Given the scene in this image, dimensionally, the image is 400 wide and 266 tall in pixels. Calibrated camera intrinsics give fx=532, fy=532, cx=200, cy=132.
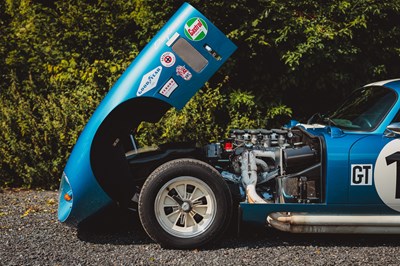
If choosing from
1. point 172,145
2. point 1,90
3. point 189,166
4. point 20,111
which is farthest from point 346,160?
point 1,90

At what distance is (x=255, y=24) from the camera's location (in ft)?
25.9

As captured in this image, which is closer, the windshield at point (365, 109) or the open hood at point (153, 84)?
the open hood at point (153, 84)

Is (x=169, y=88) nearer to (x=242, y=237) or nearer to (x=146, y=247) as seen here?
(x=146, y=247)

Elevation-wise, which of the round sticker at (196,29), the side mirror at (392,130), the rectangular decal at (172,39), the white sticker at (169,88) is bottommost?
the side mirror at (392,130)

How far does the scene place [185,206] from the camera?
489 cm

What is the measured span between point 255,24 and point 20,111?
12.0 feet

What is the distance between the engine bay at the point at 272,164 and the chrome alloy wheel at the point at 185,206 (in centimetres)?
43

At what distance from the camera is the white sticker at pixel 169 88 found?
4.88m

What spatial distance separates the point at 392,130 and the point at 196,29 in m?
1.99

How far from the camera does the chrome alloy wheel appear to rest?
15.9ft

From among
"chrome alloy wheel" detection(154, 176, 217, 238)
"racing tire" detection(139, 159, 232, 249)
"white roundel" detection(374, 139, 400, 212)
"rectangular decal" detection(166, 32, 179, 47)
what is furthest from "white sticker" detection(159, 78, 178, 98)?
"white roundel" detection(374, 139, 400, 212)

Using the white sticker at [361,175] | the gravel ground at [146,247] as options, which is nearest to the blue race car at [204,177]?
the white sticker at [361,175]

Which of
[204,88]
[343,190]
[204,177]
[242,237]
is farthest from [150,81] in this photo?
[204,88]

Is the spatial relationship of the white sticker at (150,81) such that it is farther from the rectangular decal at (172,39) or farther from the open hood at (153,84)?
the rectangular decal at (172,39)
